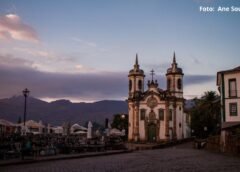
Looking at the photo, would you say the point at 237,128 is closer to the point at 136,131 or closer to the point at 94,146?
the point at 94,146

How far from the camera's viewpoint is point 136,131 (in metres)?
71.0

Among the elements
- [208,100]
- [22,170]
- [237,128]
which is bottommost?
[22,170]

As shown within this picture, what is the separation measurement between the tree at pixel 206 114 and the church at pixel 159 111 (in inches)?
119

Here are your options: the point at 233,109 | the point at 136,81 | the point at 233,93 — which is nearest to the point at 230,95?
the point at 233,93

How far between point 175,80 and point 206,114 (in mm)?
9363

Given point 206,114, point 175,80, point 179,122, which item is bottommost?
point 179,122

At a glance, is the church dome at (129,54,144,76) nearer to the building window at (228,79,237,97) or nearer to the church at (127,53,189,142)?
the church at (127,53,189,142)

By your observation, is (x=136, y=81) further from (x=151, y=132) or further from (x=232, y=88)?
(x=232, y=88)

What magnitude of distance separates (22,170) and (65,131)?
2381 cm

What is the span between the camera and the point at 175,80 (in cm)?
7281

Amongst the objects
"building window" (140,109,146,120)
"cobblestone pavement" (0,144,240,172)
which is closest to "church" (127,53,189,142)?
"building window" (140,109,146,120)

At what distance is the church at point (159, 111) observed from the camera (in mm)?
70062

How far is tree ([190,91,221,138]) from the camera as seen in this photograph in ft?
215

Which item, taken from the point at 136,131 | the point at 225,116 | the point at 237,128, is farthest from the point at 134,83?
the point at 237,128
